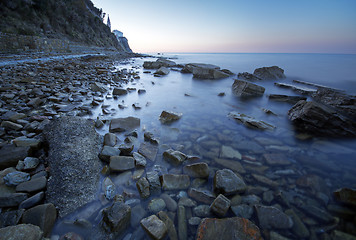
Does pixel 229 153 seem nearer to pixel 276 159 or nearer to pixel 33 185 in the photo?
pixel 276 159

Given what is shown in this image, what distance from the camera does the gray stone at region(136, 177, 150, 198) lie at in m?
1.73

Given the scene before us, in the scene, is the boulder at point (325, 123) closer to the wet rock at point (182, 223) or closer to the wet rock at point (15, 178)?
the wet rock at point (182, 223)

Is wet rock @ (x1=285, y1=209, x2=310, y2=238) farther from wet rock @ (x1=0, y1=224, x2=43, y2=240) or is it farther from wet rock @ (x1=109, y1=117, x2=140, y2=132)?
wet rock @ (x1=109, y1=117, x2=140, y2=132)

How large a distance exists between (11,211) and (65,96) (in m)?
3.96

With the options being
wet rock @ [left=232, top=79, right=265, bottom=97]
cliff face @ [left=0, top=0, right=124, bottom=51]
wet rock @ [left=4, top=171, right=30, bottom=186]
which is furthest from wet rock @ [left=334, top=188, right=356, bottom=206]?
cliff face @ [left=0, top=0, right=124, bottom=51]

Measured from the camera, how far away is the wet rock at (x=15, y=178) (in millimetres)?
1550

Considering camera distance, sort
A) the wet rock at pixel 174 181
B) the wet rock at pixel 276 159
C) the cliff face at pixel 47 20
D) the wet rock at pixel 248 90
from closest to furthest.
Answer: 1. the wet rock at pixel 174 181
2. the wet rock at pixel 276 159
3. the wet rock at pixel 248 90
4. the cliff face at pixel 47 20

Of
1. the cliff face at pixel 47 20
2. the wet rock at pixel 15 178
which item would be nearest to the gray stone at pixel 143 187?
the wet rock at pixel 15 178

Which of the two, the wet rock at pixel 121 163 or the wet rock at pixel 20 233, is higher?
the wet rock at pixel 20 233

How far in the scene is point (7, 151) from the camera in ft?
6.32

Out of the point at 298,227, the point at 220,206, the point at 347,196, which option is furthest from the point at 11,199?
the point at 347,196

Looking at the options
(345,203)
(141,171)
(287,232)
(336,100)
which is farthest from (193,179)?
(336,100)

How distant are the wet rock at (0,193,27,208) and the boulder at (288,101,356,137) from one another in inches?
208

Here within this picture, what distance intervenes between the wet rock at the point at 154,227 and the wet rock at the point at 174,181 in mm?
459
